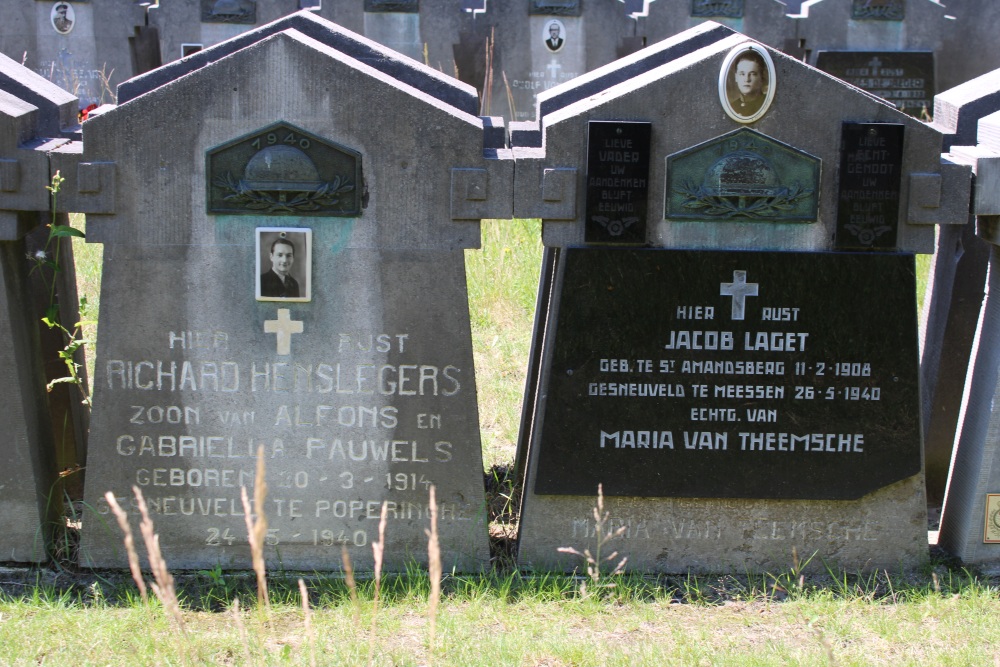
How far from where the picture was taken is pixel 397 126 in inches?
161

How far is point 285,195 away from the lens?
13.5 feet

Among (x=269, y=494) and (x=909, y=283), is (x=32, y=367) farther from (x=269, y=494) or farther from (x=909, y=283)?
(x=909, y=283)

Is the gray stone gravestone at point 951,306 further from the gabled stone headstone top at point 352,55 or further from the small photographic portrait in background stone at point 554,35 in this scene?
the small photographic portrait in background stone at point 554,35

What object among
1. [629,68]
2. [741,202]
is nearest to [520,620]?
[741,202]

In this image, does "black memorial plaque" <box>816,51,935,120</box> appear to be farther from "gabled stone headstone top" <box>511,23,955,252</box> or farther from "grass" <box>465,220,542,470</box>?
"gabled stone headstone top" <box>511,23,955,252</box>

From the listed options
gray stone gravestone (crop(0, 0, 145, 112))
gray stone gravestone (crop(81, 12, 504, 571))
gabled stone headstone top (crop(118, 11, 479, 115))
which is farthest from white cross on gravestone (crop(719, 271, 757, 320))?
gray stone gravestone (crop(0, 0, 145, 112))

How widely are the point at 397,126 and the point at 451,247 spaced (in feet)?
1.56

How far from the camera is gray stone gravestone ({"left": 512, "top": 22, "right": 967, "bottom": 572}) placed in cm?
412

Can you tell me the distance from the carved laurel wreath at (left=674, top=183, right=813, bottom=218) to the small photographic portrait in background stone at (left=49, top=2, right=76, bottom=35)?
1186 centimetres

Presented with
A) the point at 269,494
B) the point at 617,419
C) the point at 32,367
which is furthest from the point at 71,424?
the point at 617,419

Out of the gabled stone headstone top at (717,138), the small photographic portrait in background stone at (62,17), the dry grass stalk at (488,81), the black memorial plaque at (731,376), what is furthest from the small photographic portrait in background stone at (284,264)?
the small photographic portrait in background stone at (62,17)

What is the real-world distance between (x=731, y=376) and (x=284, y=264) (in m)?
1.71

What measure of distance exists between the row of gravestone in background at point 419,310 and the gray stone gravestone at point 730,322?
0.01m

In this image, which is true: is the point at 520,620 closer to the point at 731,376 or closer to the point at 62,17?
the point at 731,376
